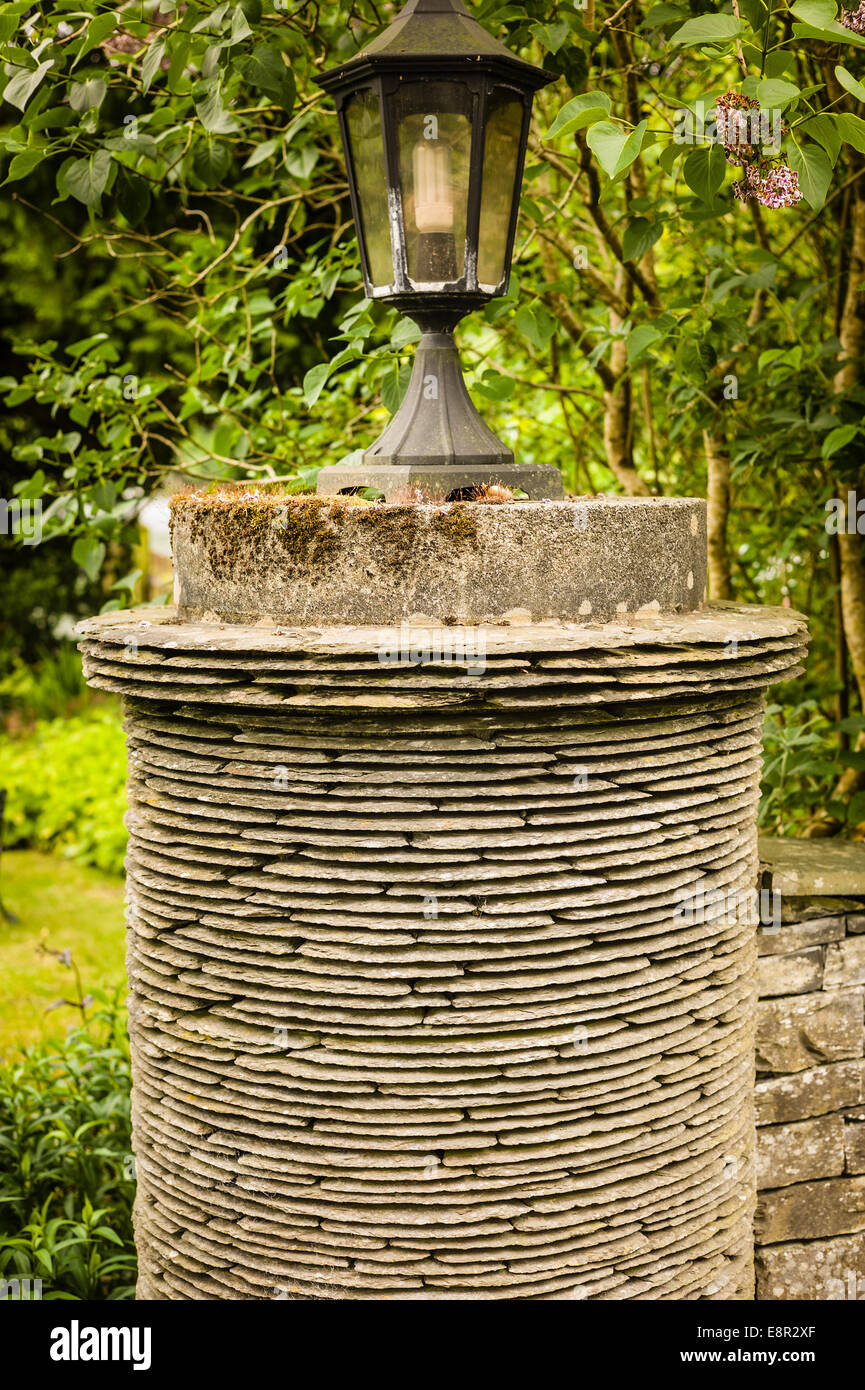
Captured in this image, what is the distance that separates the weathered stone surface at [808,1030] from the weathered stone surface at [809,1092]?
26 millimetres

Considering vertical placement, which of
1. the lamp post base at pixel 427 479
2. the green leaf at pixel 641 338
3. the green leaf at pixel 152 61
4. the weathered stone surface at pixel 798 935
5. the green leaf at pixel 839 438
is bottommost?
the weathered stone surface at pixel 798 935

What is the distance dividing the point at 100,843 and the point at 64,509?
388 centimetres

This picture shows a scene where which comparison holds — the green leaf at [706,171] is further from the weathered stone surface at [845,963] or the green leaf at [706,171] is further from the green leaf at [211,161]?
the weathered stone surface at [845,963]

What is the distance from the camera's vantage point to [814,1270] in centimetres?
322

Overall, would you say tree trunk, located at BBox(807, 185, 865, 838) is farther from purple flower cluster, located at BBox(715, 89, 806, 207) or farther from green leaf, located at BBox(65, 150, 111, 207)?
green leaf, located at BBox(65, 150, 111, 207)

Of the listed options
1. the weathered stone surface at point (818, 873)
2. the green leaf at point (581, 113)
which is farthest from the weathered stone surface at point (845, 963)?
the green leaf at point (581, 113)

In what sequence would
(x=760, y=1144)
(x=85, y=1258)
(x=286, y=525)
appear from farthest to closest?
(x=85, y=1258) < (x=760, y=1144) < (x=286, y=525)

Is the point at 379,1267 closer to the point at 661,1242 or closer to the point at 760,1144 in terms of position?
the point at 661,1242

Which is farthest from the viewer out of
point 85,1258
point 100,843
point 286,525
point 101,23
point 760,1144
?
point 100,843

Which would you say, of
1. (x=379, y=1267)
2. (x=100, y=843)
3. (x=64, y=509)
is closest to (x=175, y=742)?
(x=379, y=1267)

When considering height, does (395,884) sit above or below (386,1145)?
above

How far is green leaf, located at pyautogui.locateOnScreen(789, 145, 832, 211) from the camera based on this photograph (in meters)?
2.31

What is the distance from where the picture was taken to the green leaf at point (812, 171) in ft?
7.59

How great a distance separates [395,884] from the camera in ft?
7.58
